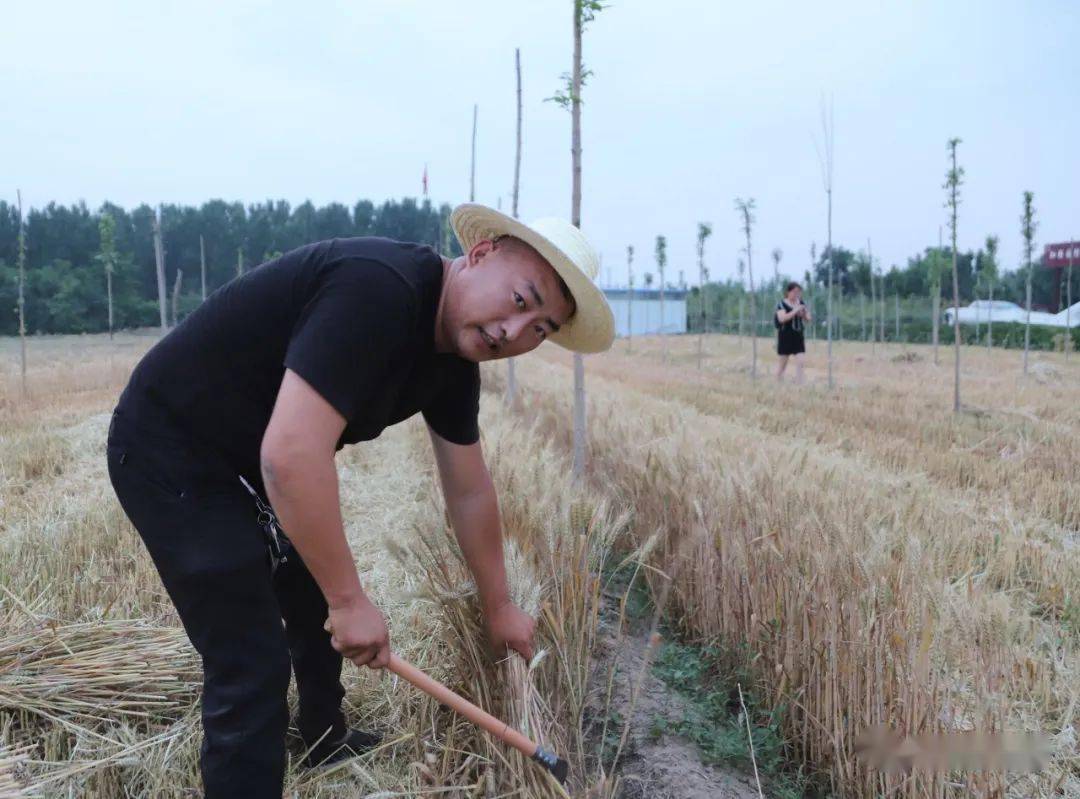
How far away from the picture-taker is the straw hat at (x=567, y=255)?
1.58 metres

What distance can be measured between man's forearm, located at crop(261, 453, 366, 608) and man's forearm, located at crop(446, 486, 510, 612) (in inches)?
17.6

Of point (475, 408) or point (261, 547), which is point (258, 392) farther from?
point (475, 408)

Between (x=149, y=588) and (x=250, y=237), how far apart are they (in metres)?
59.8

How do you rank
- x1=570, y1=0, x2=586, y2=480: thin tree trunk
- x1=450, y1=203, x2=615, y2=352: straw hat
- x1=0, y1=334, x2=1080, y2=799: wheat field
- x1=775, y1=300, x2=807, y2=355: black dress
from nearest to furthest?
x1=450, y1=203, x2=615, y2=352: straw hat → x1=0, y1=334, x2=1080, y2=799: wheat field → x1=570, y1=0, x2=586, y2=480: thin tree trunk → x1=775, y1=300, x2=807, y2=355: black dress

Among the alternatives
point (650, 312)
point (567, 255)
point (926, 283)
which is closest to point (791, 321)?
point (567, 255)

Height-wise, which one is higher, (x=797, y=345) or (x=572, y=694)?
(x=797, y=345)

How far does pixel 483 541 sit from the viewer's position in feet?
6.29

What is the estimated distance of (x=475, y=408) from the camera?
192 cm

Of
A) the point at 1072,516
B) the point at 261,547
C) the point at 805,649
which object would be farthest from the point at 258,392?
the point at 1072,516

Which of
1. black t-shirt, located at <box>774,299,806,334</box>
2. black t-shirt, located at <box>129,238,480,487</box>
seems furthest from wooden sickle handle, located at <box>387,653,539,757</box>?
black t-shirt, located at <box>774,299,806,334</box>

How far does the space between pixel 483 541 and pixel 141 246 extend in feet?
209

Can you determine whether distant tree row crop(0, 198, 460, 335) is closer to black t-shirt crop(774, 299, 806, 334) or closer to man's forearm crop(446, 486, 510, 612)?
black t-shirt crop(774, 299, 806, 334)

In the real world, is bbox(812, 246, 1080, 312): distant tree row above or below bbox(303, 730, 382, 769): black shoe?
above

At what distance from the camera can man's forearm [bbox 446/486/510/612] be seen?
1921 mm
